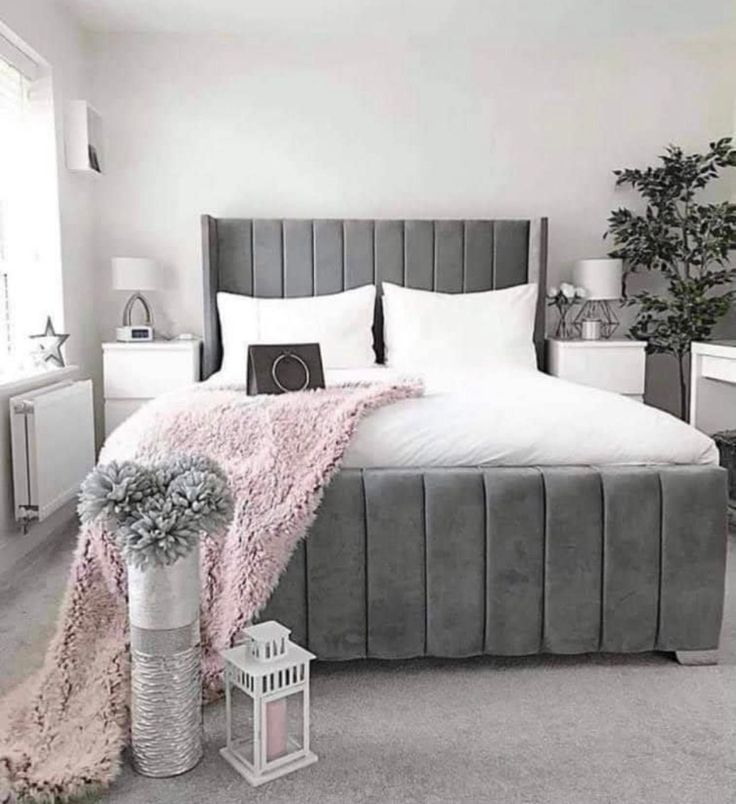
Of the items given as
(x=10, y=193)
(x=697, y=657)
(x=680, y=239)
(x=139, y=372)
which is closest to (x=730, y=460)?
(x=680, y=239)

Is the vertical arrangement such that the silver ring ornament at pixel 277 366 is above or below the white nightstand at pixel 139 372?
above

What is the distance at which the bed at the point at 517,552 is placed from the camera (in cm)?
214

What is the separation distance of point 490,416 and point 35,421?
5.84ft

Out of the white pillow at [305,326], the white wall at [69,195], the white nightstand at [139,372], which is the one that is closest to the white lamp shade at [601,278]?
the white pillow at [305,326]

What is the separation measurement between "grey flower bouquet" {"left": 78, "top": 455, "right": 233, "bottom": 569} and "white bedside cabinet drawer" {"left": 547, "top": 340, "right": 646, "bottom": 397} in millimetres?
2769

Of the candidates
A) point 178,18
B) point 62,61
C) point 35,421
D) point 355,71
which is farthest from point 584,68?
point 35,421

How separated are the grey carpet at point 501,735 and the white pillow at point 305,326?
6.02 ft

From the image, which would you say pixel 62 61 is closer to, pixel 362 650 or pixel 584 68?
pixel 584 68

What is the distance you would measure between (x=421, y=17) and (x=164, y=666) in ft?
11.1

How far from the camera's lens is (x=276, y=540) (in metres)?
2.08

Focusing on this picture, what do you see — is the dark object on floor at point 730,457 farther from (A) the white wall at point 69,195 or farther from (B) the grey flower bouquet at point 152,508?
(A) the white wall at point 69,195

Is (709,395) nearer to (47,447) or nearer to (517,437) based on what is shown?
(517,437)

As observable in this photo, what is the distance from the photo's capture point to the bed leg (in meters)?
2.26

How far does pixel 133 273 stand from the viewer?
4066 millimetres
